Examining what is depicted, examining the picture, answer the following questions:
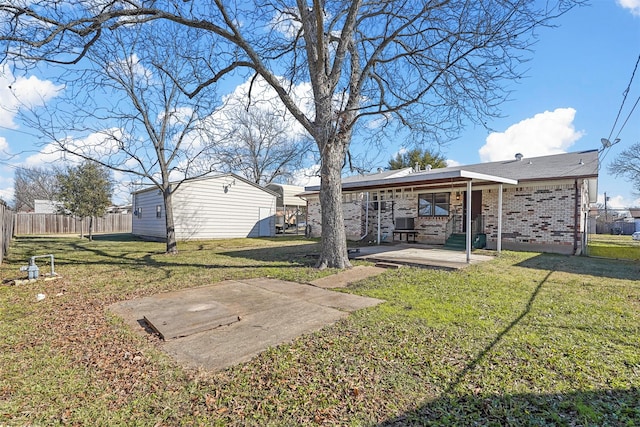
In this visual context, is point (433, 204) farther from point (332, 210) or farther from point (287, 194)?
point (287, 194)

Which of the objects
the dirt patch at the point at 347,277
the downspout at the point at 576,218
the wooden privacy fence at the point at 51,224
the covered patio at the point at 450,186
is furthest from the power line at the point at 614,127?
the wooden privacy fence at the point at 51,224

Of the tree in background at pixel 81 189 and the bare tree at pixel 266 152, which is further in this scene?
the bare tree at pixel 266 152

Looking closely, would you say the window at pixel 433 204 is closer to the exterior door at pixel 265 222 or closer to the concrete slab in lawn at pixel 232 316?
the exterior door at pixel 265 222

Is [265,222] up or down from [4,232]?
up

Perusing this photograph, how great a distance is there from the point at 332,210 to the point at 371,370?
5.47 metres

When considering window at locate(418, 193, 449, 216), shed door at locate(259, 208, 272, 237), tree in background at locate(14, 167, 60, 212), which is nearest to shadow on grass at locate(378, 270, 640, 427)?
window at locate(418, 193, 449, 216)

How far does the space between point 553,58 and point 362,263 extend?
6446 mm

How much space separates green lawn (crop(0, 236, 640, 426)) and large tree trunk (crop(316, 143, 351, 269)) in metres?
2.80

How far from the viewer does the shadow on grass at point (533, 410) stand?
90.4 inches

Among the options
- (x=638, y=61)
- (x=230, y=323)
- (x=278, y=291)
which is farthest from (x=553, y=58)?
(x=230, y=323)

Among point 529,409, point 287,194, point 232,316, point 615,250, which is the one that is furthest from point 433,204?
point 287,194

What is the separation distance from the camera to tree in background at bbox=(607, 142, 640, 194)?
95.0 feet

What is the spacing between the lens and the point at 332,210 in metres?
8.23

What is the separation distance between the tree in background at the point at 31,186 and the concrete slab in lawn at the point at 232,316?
4790cm
